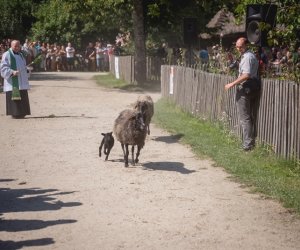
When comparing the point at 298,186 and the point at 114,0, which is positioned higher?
the point at 114,0

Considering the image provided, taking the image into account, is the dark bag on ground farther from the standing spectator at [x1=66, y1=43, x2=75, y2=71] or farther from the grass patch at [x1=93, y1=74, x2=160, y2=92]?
the standing spectator at [x1=66, y1=43, x2=75, y2=71]

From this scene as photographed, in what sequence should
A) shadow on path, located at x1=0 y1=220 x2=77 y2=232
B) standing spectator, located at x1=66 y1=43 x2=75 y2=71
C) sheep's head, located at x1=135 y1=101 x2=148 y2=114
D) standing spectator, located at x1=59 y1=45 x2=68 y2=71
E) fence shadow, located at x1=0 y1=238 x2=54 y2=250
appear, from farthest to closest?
standing spectator, located at x1=59 y1=45 x2=68 y2=71, standing spectator, located at x1=66 y1=43 x2=75 y2=71, sheep's head, located at x1=135 y1=101 x2=148 y2=114, shadow on path, located at x1=0 y1=220 x2=77 y2=232, fence shadow, located at x1=0 y1=238 x2=54 y2=250

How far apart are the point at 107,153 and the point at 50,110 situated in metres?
8.17

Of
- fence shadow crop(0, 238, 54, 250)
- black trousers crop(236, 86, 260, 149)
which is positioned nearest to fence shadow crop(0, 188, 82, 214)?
fence shadow crop(0, 238, 54, 250)

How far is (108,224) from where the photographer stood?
6844 mm

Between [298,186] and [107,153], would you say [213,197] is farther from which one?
[107,153]

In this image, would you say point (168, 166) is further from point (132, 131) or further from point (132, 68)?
point (132, 68)

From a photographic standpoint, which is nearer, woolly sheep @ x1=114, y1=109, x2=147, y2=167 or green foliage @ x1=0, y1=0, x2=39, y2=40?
woolly sheep @ x1=114, y1=109, x2=147, y2=167

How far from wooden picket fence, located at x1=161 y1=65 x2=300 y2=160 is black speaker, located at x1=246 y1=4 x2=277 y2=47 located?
1.05m

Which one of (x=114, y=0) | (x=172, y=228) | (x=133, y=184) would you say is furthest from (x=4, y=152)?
(x=114, y=0)

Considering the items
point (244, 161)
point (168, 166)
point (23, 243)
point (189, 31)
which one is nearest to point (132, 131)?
point (168, 166)

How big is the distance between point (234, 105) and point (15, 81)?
6924 mm

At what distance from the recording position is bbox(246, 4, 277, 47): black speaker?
37.3 ft

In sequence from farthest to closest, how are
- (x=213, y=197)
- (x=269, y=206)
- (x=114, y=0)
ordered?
(x=114, y=0) → (x=213, y=197) → (x=269, y=206)
